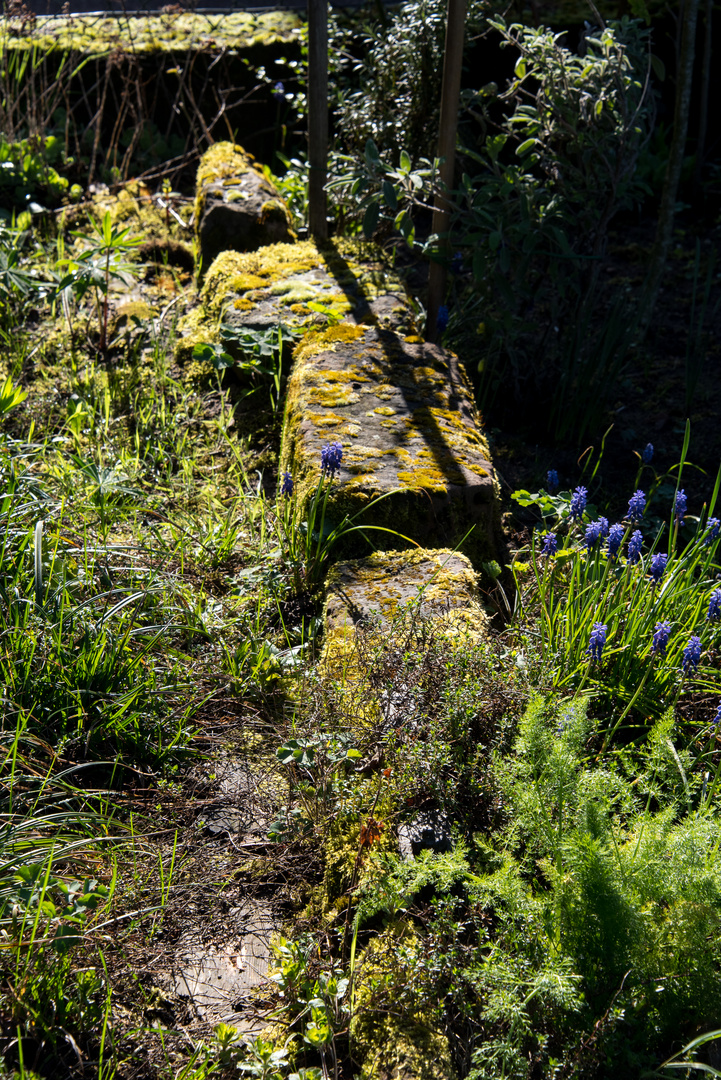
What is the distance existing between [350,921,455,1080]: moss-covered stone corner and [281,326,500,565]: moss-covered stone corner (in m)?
1.36

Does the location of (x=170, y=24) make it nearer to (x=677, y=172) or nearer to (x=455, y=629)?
(x=677, y=172)

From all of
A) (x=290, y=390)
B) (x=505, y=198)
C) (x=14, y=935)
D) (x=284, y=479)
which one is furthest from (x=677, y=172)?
(x=14, y=935)

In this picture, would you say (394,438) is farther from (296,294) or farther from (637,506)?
(296,294)

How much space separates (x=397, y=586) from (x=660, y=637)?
786 millimetres

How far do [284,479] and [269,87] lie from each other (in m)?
4.65

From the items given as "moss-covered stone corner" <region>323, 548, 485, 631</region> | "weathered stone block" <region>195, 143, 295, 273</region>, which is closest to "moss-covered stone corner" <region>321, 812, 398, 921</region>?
"moss-covered stone corner" <region>323, 548, 485, 631</region>

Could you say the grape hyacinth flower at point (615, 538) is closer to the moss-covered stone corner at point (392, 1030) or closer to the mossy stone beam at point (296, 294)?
the moss-covered stone corner at point (392, 1030)

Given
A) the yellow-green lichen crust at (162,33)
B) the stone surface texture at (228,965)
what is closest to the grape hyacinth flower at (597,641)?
the stone surface texture at (228,965)

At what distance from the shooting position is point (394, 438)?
10.2ft

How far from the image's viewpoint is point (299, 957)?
1.71 meters

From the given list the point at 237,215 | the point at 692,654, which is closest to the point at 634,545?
the point at 692,654

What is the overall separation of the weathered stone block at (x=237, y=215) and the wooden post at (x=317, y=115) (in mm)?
218

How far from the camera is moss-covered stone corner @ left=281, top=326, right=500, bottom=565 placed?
2.82 meters

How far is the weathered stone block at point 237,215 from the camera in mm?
4684
